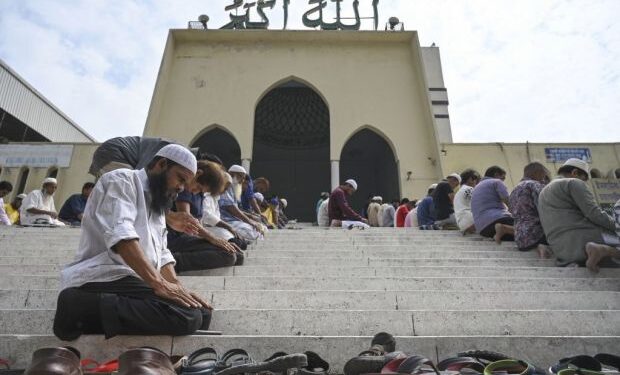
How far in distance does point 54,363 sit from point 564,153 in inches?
567

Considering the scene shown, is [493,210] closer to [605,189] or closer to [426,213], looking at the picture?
[426,213]

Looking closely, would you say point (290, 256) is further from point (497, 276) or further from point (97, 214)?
point (97, 214)

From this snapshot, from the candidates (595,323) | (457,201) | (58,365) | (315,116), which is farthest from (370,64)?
(58,365)

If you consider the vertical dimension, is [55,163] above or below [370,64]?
below

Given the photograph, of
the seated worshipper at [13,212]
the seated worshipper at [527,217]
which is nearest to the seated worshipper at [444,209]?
the seated worshipper at [527,217]

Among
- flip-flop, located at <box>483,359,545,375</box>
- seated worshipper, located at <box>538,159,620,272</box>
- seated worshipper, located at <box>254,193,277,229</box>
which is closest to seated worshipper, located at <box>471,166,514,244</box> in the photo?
seated worshipper, located at <box>538,159,620,272</box>

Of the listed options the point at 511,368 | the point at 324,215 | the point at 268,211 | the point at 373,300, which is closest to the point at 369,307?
the point at 373,300

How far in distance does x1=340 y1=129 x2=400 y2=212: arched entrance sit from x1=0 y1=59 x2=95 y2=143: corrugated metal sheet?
42.0 feet

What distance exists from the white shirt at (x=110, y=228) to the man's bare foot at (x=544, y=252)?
144 inches

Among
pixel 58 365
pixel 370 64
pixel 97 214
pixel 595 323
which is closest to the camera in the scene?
pixel 58 365

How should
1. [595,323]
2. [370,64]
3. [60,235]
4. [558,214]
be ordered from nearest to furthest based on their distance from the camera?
Answer: [595,323]
[558,214]
[60,235]
[370,64]

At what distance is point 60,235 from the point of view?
17.1 ft

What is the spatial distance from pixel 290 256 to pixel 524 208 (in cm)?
252

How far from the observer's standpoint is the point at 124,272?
1959mm
